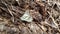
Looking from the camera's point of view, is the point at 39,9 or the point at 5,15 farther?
the point at 39,9

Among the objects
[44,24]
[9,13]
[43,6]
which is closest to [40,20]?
[44,24]

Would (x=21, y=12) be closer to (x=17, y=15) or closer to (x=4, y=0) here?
(x=17, y=15)

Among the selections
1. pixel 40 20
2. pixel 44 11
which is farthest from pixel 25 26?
pixel 44 11

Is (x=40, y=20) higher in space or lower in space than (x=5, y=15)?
lower

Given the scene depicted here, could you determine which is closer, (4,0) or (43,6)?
(4,0)

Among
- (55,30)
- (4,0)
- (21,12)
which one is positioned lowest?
(55,30)

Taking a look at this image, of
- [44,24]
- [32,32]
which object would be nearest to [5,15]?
[32,32]

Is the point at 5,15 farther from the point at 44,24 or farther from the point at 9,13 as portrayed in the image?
the point at 44,24

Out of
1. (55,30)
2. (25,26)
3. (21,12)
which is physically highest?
(21,12)

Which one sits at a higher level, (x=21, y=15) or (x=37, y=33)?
(x=21, y=15)
